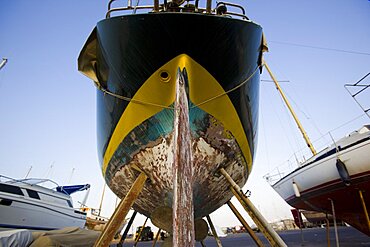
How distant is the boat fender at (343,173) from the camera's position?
15.7ft

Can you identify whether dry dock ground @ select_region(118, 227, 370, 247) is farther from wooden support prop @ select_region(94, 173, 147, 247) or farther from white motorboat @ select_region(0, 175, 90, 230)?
wooden support prop @ select_region(94, 173, 147, 247)

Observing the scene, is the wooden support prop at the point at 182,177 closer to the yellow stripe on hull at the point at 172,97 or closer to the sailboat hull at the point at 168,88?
the yellow stripe on hull at the point at 172,97

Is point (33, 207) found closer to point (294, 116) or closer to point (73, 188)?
point (73, 188)

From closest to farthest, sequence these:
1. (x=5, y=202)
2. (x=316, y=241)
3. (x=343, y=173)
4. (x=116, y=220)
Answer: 1. (x=116, y=220)
2. (x=343, y=173)
3. (x=5, y=202)
4. (x=316, y=241)

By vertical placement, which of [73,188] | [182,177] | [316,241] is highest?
[73,188]

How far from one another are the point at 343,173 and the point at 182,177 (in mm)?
5068

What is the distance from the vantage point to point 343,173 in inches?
190

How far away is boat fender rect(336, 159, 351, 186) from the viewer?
4.78 meters

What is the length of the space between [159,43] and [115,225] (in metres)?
1.65

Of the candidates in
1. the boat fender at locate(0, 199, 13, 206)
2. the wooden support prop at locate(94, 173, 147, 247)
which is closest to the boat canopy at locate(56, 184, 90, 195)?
the boat fender at locate(0, 199, 13, 206)

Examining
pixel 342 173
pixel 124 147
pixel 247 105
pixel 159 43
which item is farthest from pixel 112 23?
pixel 342 173

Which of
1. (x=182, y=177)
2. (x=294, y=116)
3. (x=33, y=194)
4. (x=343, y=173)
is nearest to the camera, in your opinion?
(x=182, y=177)

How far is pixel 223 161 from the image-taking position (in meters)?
2.29

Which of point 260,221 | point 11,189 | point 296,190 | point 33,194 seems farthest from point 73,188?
point 260,221
